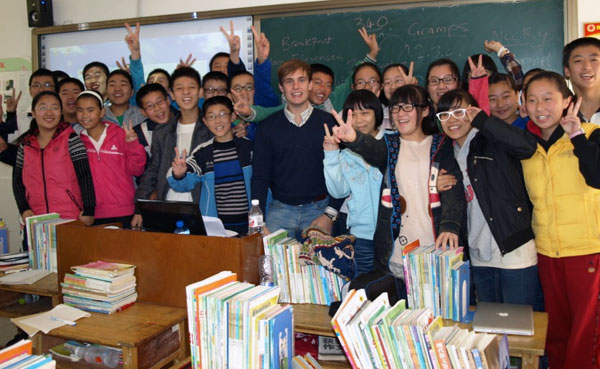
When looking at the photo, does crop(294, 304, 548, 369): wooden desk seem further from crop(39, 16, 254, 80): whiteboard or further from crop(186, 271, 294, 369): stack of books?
crop(39, 16, 254, 80): whiteboard

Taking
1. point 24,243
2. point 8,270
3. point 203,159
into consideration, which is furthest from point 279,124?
point 24,243

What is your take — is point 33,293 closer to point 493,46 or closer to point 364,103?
point 364,103

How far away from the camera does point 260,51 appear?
11.3 ft

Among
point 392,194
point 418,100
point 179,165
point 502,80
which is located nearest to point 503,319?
point 392,194

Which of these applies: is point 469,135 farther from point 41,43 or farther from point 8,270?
point 41,43

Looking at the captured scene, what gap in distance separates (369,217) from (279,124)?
860 millimetres

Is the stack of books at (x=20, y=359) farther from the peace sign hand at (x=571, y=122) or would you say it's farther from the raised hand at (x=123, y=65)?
the raised hand at (x=123, y=65)

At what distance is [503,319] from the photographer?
1.96 m

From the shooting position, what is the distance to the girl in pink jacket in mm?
→ 3518

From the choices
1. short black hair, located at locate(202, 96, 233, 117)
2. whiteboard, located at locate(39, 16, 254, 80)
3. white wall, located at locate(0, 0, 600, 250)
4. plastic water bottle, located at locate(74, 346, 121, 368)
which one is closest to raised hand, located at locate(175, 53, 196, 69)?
whiteboard, located at locate(39, 16, 254, 80)

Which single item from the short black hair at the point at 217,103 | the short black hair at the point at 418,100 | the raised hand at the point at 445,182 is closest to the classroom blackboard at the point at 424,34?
the short black hair at the point at 217,103

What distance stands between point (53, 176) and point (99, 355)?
1712 millimetres

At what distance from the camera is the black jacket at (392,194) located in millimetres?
2379

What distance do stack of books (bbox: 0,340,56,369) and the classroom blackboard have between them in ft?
10.9
